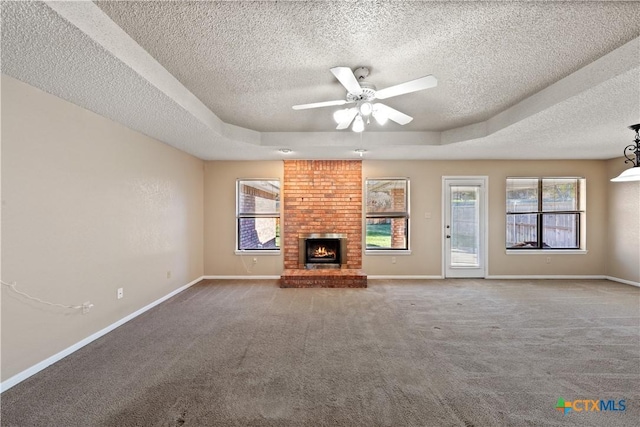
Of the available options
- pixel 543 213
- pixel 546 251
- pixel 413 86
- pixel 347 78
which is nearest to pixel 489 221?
pixel 543 213

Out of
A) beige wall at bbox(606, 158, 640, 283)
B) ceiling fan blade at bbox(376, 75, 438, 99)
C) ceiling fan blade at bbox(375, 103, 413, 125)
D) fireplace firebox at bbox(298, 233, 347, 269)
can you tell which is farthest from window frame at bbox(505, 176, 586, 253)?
ceiling fan blade at bbox(376, 75, 438, 99)

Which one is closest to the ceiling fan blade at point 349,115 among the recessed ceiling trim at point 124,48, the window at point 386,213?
the recessed ceiling trim at point 124,48

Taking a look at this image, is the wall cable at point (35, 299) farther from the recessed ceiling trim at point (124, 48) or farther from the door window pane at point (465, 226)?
the door window pane at point (465, 226)

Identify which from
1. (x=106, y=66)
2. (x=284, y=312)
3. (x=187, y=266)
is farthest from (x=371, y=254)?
(x=106, y=66)

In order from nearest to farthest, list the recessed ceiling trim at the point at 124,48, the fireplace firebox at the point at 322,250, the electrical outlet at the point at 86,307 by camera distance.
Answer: the recessed ceiling trim at the point at 124,48
the electrical outlet at the point at 86,307
the fireplace firebox at the point at 322,250

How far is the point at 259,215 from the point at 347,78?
4039mm

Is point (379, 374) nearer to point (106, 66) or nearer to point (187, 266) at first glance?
point (106, 66)

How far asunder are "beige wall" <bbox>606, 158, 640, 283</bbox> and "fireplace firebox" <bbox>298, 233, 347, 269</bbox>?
5115mm

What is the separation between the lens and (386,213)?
5.68 meters

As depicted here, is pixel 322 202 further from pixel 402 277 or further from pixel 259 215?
pixel 402 277

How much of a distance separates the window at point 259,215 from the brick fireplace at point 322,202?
28 centimetres

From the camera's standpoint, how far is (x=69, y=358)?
255 centimetres

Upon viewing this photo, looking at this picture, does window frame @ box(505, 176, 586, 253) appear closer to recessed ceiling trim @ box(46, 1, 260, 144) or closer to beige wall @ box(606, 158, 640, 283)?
beige wall @ box(606, 158, 640, 283)

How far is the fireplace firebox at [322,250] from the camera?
5.52 m
